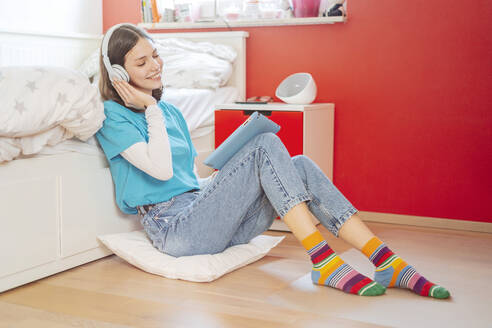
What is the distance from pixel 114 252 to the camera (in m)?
1.81

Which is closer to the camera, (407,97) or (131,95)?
(131,95)

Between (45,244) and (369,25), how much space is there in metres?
1.67

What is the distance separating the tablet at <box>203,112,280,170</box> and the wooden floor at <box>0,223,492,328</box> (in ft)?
1.15

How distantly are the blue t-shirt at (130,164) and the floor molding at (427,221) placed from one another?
42.3 inches

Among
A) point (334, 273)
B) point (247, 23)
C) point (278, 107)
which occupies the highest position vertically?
point (247, 23)

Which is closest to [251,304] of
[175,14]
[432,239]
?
[432,239]

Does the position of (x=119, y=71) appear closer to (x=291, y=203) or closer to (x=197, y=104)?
(x=291, y=203)

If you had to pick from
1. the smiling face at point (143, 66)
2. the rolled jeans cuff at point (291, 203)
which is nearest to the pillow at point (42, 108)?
the smiling face at point (143, 66)

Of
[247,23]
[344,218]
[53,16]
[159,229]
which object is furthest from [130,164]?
[53,16]

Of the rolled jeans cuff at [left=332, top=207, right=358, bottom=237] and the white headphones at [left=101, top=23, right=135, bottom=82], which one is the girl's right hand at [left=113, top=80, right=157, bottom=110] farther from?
the rolled jeans cuff at [left=332, top=207, right=358, bottom=237]

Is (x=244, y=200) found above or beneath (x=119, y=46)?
beneath

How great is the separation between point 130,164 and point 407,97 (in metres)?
1.33

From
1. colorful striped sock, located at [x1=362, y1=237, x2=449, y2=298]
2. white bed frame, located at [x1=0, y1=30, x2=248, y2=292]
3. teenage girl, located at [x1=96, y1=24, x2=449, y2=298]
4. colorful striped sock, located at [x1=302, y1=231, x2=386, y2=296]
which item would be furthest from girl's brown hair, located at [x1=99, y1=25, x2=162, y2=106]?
colorful striped sock, located at [x1=362, y1=237, x2=449, y2=298]

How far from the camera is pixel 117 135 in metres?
1.68
